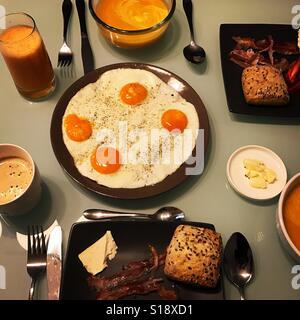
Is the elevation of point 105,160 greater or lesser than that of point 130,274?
greater

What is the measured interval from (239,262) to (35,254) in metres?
0.72

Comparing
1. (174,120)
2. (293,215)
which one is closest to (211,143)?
(174,120)

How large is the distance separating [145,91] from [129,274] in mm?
811

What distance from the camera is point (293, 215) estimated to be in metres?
1.31

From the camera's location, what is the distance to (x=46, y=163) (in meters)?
1.53

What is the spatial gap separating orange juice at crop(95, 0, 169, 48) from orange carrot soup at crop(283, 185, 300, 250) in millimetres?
991

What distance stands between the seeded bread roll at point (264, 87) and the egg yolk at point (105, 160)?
0.64 meters

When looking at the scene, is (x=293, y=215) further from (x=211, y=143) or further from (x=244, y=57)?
(x=244, y=57)

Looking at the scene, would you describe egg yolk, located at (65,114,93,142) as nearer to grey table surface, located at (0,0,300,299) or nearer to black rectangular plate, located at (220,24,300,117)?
grey table surface, located at (0,0,300,299)

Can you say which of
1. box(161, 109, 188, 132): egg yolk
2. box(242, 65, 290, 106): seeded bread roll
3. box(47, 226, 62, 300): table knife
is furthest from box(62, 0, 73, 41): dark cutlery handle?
box(47, 226, 62, 300): table knife

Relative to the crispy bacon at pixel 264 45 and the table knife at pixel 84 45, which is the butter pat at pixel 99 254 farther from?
the crispy bacon at pixel 264 45

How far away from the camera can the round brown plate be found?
55.1 inches

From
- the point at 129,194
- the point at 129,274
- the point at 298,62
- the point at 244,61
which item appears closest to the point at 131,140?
the point at 129,194

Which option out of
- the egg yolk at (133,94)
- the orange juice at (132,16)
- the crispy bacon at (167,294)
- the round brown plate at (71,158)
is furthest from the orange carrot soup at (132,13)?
the crispy bacon at (167,294)
